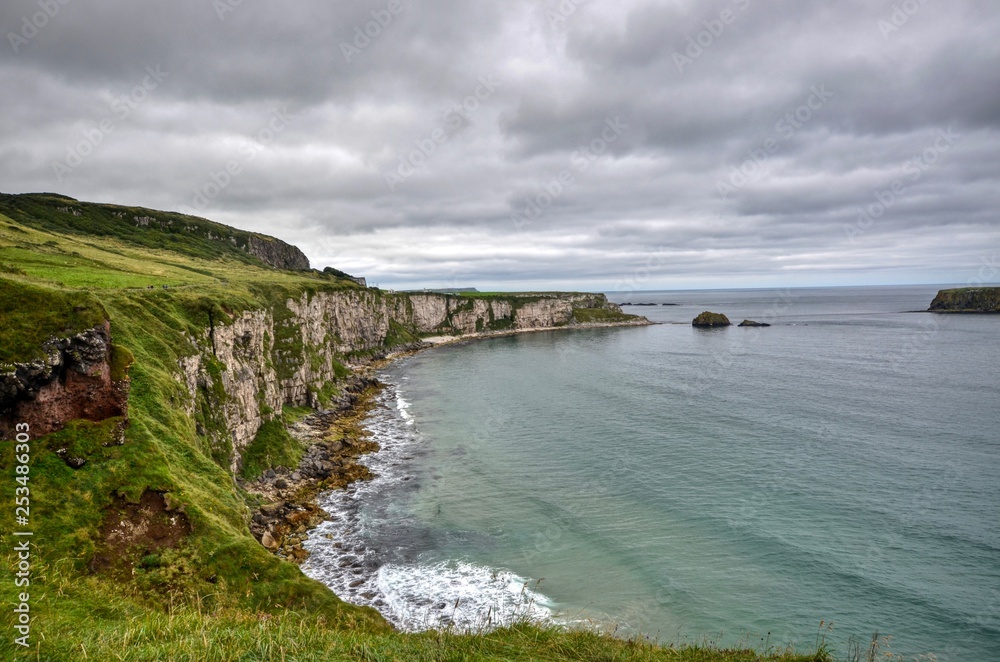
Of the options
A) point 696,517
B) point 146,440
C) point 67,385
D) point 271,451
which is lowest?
point 696,517

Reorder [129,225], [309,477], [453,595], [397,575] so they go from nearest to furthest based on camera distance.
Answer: [453,595] < [397,575] < [309,477] < [129,225]

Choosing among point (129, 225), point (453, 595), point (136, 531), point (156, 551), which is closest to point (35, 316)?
point (136, 531)

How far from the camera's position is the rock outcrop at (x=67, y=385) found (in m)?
24.2

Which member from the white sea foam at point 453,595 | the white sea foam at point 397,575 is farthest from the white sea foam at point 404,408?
the white sea foam at point 453,595

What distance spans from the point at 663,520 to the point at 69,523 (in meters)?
37.9

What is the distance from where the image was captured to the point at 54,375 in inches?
1010

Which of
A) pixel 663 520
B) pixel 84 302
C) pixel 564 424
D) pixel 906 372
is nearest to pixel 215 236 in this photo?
pixel 564 424

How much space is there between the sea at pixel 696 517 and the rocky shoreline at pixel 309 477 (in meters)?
1.76

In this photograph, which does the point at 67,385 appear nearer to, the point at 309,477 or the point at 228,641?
the point at 228,641

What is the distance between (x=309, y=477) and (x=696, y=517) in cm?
3688

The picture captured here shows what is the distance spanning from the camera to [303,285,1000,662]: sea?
2964cm

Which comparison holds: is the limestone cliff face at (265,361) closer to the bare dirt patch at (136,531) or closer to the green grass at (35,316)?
the green grass at (35,316)

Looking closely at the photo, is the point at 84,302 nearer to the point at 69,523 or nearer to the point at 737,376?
the point at 69,523

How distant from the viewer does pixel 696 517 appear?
40.6m
